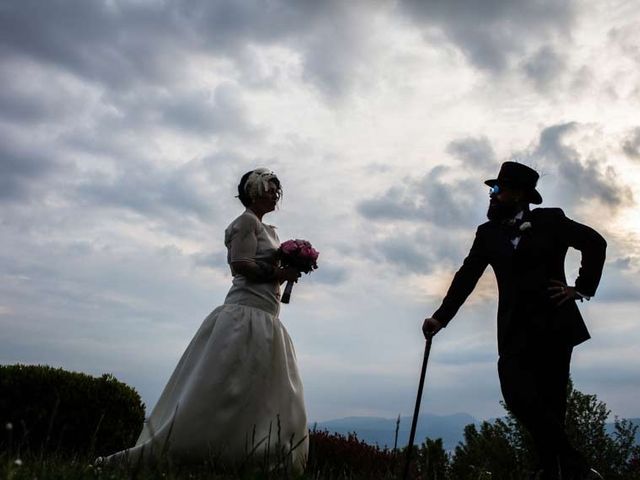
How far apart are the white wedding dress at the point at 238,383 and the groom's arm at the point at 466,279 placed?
5.68 ft

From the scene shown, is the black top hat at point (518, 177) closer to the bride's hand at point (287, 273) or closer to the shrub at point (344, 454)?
the bride's hand at point (287, 273)

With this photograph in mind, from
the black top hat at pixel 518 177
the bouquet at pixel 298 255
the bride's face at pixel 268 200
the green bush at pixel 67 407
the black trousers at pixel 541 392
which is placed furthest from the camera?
the green bush at pixel 67 407

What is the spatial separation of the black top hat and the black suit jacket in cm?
26

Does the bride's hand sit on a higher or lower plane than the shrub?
higher

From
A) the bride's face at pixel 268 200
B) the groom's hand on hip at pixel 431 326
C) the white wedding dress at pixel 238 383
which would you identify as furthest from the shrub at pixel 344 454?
the bride's face at pixel 268 200

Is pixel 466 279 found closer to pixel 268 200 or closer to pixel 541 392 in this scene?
pixel 541 392

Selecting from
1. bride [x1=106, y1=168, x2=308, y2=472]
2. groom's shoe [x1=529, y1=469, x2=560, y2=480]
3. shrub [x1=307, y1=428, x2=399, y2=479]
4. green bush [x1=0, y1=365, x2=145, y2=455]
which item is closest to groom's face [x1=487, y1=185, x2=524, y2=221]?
bride [x1=106, y1=168, x2=308, y2=472]

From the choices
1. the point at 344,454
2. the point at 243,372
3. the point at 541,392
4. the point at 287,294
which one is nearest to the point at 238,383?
the point at 243,372

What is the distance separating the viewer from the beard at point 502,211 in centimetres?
696

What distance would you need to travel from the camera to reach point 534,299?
6.41m

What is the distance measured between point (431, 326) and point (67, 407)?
6.48m

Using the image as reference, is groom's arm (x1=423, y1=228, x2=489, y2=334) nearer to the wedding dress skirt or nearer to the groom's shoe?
the groom's shoe

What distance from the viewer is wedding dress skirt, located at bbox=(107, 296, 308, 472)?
22.1ft

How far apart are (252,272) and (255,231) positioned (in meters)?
0.45
